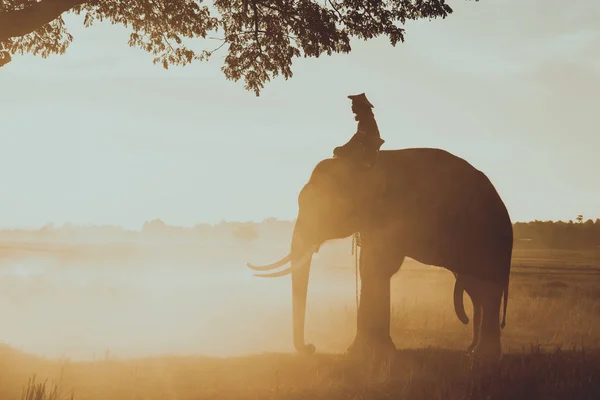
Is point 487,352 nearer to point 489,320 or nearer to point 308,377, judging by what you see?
point 489,320

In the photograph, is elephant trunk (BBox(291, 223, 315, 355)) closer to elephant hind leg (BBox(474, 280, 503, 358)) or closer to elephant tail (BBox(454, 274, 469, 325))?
elephant hind leg (BBox(474, 280, 503, 358))

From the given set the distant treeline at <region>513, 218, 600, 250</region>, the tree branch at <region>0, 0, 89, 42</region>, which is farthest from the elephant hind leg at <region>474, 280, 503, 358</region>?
the distant treeline at <region>513, 218, 600, 250</region>

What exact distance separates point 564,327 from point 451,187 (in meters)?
7.73

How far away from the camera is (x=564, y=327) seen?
16.9m

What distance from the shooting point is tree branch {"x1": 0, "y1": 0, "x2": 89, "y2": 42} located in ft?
32.9

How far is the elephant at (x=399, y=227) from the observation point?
10508mm

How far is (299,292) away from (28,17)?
5984 mm

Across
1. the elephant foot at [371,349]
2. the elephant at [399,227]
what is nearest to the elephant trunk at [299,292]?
the elephant at [399,227]

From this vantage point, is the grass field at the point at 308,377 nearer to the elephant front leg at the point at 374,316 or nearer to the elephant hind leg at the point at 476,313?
the elephant front leg at the point at 374,316

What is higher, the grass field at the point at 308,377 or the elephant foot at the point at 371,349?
the elephant foot at the point at 371,349

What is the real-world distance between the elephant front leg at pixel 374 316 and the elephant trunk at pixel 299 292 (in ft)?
2.52

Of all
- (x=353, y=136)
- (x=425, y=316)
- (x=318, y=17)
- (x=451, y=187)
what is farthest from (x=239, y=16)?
(x=425, y=316)

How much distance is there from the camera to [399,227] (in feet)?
35.7

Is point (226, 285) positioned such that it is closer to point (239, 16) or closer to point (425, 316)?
point (425, 316)
